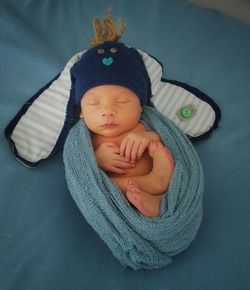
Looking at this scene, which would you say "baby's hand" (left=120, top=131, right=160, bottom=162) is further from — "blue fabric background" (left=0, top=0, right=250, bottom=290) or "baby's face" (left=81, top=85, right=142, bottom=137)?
"blue fabric background" (left=0, top=0, right=250, bottom=290)

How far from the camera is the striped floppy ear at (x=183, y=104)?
103 cm

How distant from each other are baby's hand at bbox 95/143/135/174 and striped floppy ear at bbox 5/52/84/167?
16 centimetres

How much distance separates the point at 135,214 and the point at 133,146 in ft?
0.48

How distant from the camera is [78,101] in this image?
2.93ft

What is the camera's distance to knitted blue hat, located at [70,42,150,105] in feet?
2.74

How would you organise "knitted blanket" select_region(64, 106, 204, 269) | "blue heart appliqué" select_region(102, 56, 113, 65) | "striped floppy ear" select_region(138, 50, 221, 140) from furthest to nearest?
1. "striped floppy ear" select_region(138, 50, 221, 140)
2. "blue heart appliqué" select_region(102, 56, 113, 65)
3. "knitted blanket" select_region(64, 106, 204, 269)

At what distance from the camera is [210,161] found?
3.20ft

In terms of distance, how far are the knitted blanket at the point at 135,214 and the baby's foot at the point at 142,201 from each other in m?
0.01

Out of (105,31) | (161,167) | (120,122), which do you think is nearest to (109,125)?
Result: (120,122)

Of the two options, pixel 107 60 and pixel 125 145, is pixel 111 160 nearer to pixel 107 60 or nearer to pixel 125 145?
pixel 125 145

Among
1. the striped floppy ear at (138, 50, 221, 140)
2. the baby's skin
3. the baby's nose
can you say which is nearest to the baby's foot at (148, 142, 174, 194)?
the baby's skin

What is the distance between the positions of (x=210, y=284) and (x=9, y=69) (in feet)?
2.58

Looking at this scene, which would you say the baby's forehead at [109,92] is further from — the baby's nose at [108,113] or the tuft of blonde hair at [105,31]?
the tuft of blonde hair at [105,31]

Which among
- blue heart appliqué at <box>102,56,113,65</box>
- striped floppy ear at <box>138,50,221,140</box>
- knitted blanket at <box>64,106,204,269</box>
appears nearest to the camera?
knitted blanket at <box>64,106,204,269</box>
